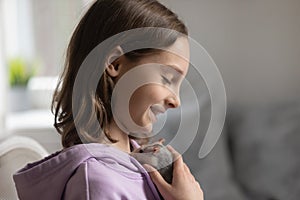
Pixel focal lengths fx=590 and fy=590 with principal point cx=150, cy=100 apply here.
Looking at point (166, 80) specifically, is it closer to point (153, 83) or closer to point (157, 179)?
point (153, 83)

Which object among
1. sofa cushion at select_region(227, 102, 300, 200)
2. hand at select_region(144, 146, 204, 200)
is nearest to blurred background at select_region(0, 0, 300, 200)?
sofa cushion at select_region(227, 102, 300, 200)

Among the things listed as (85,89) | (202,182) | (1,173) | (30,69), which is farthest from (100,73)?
(30,69)

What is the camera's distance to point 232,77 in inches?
92.4

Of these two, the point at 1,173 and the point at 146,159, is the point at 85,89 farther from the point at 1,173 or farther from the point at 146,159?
the point at 1,173

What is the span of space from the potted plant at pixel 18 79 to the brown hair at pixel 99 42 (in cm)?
190

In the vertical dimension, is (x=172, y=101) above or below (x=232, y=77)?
above

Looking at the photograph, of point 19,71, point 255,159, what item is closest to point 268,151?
point 255,159

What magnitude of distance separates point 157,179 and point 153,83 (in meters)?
0.14

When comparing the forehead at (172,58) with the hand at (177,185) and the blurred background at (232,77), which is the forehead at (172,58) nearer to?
the hand at (177,185)

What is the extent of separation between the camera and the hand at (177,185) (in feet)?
2.73

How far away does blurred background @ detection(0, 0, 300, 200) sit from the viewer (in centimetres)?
200

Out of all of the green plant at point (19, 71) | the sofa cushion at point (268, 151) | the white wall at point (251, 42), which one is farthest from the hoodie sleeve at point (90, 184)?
the green plant at point (19, 71)

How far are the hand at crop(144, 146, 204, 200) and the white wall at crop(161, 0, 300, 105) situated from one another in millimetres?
1506

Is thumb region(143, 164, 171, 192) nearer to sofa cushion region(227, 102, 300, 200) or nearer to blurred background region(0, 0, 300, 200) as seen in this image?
blurred background region(0, 0, 300, 200)
